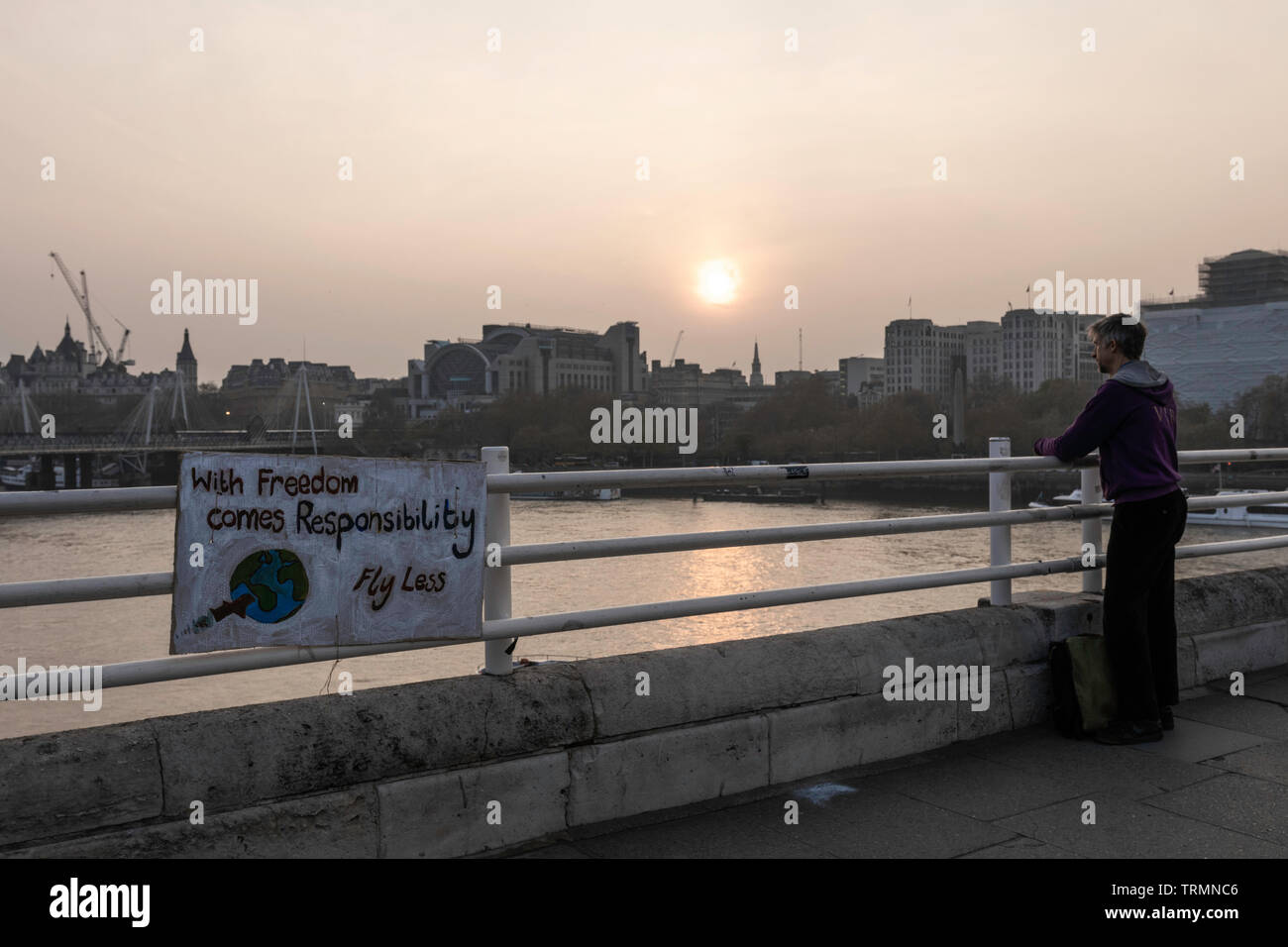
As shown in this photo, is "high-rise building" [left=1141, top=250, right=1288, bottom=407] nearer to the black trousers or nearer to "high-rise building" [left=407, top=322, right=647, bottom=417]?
"high-rise building" [left=407, top=322, right=647, bottom=417]

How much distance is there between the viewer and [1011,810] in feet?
13.8

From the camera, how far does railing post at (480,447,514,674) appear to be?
414 cm

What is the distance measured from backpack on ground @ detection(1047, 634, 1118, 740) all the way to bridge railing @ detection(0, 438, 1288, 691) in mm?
445

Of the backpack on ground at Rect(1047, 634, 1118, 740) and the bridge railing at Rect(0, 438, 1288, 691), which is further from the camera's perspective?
the backpack on ground at Rect(1047, 634, 1118, 740)

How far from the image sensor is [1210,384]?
12912 cm

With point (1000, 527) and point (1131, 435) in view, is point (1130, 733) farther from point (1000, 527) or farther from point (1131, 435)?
point (1131, 435)

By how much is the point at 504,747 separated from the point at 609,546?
0.83m

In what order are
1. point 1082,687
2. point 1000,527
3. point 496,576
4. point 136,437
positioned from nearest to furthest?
point 496,576
point 1082,687
point 1000,527
point 136,437

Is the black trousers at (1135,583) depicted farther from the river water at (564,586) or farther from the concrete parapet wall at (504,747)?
the river water at (564,586)

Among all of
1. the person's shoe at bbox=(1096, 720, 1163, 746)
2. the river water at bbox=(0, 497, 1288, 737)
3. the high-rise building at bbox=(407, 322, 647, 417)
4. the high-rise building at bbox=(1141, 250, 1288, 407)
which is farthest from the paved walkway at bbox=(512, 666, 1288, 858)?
the high-rise building at bbox=(407, 322, 647, 417)

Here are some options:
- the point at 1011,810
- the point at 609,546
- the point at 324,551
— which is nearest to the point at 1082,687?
the point at 1011,810
